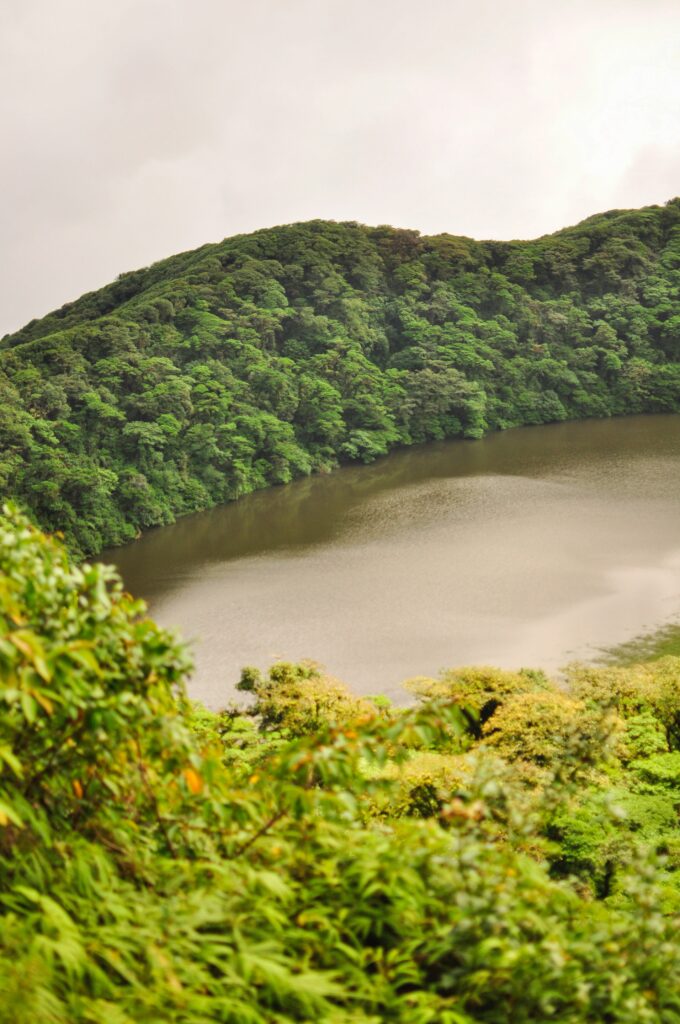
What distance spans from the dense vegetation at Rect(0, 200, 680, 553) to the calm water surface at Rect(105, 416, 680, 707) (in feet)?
8.02

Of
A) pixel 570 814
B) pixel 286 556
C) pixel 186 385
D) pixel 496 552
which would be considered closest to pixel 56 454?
pixel 186 385

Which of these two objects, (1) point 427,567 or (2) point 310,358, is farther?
(2) point 310,358

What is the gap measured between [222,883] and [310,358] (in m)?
33.4

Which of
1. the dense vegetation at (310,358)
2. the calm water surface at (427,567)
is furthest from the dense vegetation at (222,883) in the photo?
the dense vegetation at (310,358)

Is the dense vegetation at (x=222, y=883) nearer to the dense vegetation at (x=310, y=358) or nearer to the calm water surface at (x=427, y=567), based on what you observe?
the calm water surface at (x=427, y=567)

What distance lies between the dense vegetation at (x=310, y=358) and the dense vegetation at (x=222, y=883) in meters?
21.3

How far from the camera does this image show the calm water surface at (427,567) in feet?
48.7

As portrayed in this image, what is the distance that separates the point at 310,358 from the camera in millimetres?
34344

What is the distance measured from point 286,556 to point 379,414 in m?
14.4

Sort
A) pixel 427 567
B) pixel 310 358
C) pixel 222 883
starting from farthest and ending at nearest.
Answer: pixel 310 358 < pixel 427 567 < pixel 222 883

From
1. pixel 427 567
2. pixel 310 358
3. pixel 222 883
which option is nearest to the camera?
pixel 222 883

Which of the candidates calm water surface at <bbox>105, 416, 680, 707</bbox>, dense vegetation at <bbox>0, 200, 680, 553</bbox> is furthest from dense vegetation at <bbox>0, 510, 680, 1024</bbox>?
dense vegetation at <bbox>0, 200, 680, 553</bbox>

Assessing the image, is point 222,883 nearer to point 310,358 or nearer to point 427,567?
point 427,567

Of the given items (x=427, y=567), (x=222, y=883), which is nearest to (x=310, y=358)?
(x=427, y=567)
